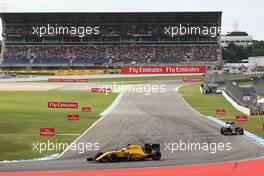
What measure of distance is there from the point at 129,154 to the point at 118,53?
10855cm

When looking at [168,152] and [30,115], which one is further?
[30,115]

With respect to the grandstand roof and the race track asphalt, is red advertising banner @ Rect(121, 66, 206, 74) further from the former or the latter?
the race track asphalt

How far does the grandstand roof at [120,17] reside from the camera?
124625 millimetres

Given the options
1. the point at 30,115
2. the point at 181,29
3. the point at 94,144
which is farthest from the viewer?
the point at 181,29

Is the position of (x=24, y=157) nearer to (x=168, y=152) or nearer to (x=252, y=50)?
(x=168, y=152)

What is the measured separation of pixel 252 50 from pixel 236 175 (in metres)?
163

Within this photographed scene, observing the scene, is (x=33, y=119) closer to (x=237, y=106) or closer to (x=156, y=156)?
(x=156, y=156)

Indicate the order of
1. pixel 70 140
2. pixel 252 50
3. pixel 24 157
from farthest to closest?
pixel 252 50, pixel 70 140, pixel 24 157

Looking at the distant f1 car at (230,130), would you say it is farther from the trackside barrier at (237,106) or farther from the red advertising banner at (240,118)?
the trackside barrier at (237,106)

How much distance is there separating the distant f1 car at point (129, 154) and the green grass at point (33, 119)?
12.8 ft

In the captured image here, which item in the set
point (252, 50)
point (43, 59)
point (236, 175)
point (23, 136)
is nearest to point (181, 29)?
point (43, 59)

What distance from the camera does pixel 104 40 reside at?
131 m

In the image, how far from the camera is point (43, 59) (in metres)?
128

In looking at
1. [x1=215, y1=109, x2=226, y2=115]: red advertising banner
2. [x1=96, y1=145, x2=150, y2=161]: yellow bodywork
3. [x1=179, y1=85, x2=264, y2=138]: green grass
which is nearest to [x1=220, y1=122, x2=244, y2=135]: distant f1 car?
[x1=179, y1=85, x2=264, y2=138]: green grass
